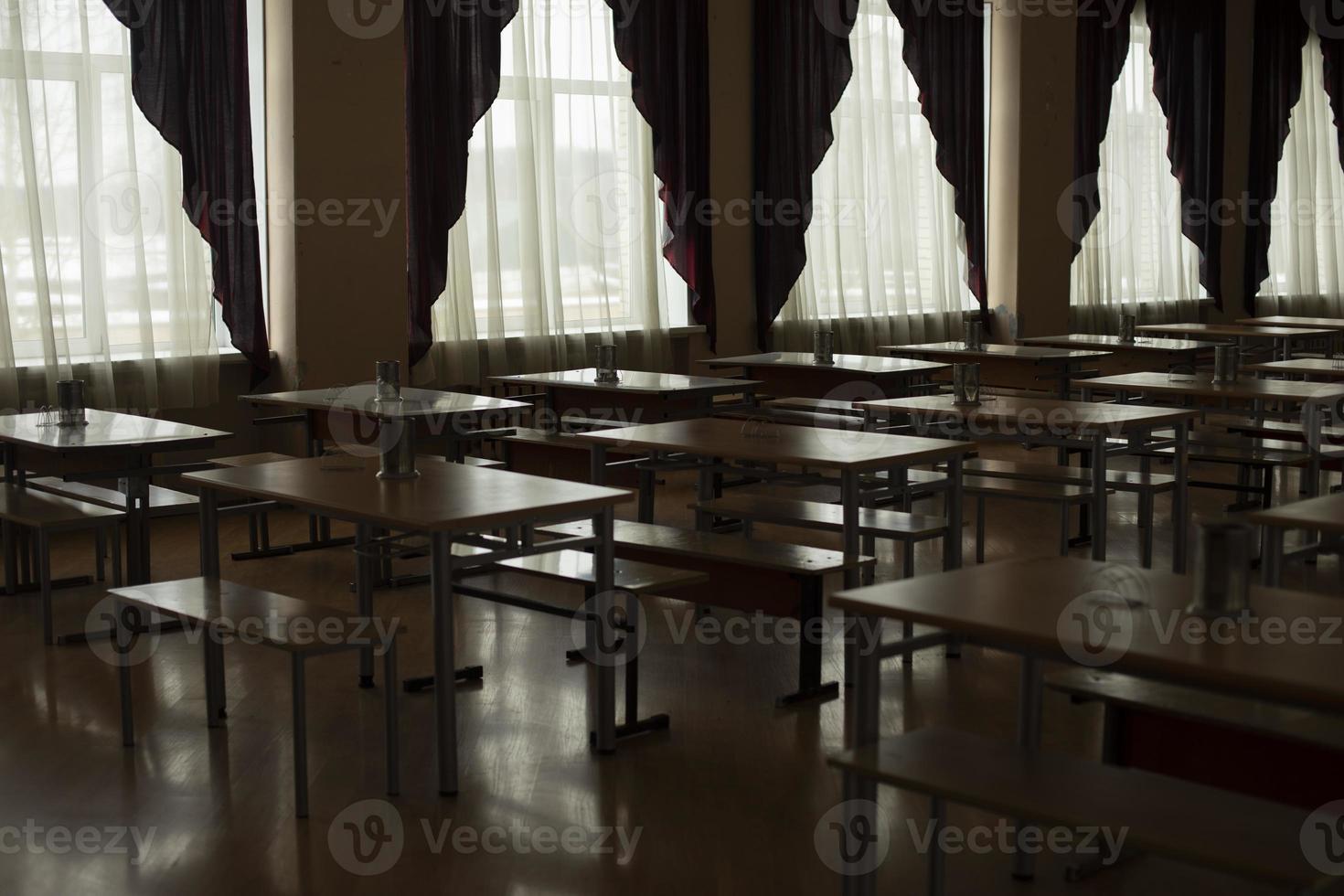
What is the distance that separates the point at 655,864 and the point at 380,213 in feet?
16.5

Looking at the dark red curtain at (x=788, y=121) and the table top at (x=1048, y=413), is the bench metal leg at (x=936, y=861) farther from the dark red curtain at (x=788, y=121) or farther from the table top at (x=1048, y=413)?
the dark red curtain at (x=788, y=121)

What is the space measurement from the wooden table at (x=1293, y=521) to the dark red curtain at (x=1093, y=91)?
25.0 feet

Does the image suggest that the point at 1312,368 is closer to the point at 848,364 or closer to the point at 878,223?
the point at 848,364

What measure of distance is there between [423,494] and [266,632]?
495 millimetres

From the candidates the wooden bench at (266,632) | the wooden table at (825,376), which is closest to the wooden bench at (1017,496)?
the wooden table at (825,376)

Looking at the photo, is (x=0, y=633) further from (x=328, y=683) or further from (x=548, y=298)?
(x=548, y=298)

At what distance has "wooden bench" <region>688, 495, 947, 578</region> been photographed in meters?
4.34

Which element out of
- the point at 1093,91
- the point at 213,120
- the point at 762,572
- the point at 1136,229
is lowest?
the point at 762,572

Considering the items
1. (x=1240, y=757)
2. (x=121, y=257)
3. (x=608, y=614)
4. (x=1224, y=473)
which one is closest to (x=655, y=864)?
(x=608, y=614)

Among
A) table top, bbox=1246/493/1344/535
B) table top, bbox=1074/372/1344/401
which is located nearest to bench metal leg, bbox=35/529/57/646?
table top, bbox=1246/493/1344/535

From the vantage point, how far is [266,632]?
10.3 feet

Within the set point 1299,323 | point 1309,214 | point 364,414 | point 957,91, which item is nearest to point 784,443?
point 364,414

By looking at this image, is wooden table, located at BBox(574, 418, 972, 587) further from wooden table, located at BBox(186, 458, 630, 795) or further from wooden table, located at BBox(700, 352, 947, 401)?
wooden table, located at BBox(700, 352, 947, 401)

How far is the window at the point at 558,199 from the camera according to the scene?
762 centimetres
